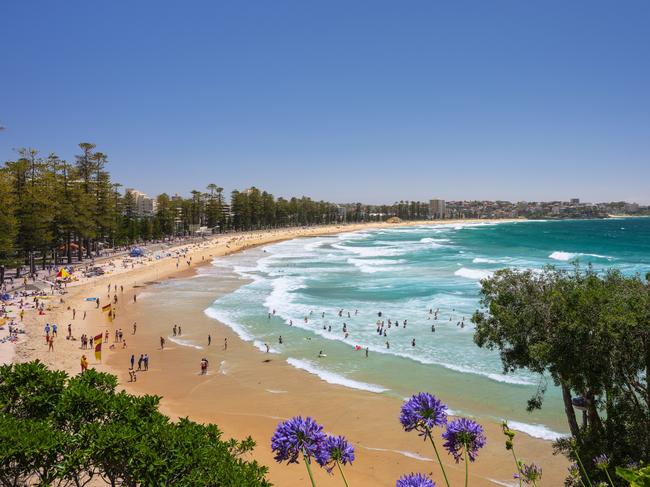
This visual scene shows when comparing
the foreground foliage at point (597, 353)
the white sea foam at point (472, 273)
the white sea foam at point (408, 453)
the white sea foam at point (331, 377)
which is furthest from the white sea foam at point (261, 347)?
the white sea foam at point (472, 273)

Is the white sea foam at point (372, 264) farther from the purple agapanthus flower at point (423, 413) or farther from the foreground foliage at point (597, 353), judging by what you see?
the purple agapanthus flower at point (423, 413)

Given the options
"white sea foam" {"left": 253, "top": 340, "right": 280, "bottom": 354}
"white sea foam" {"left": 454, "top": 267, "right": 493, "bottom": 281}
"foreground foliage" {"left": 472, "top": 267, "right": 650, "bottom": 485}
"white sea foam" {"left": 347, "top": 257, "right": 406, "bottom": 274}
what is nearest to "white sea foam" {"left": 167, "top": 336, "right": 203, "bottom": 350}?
"white sea foam" {"left": 253, "top": 340, "right": 280, "bottom": 354}

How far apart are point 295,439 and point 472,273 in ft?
152

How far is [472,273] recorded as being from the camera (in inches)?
1843

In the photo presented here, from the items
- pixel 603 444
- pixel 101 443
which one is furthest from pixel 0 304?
pixel 603 444

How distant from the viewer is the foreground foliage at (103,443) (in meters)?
5.43

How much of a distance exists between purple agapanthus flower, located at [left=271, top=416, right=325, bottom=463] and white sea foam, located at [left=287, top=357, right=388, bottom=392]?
1458 cm

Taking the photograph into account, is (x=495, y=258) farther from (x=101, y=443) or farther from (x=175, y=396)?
(x=101, y=443)

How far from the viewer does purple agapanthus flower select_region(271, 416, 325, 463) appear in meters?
3.33

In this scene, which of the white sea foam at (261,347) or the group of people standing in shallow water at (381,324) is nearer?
the white sea foam at (261,347)

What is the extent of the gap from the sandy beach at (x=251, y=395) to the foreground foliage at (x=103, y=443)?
606 cm

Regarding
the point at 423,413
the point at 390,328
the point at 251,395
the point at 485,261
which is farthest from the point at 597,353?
the point at 485,261

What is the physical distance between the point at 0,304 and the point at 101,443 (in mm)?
28926

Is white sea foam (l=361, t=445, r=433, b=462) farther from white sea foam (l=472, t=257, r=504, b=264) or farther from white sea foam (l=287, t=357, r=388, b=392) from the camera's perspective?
white sea foam (l=472, t=257, r=504, b=264)
